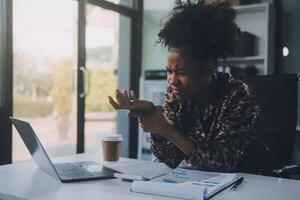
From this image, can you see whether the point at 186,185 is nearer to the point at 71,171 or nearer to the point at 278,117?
the point at 71,171

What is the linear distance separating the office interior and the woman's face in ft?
4.43

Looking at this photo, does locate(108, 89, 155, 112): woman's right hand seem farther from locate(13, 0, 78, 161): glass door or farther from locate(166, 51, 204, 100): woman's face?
locate(13, 0, 78, 161): glass door

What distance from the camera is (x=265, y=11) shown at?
11.6ft

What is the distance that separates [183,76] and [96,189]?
51 cm

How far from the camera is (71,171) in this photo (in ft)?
3.92

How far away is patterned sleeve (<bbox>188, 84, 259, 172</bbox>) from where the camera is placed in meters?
1.18

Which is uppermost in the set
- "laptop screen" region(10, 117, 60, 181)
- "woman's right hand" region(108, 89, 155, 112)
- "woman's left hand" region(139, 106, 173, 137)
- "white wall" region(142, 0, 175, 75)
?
"white wall" region(142, 0, 175, 75)

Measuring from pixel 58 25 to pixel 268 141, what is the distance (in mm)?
2832

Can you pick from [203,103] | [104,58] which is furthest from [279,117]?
[104,58]

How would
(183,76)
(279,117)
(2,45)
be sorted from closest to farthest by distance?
(183,76) → (279,117) → (2,45)

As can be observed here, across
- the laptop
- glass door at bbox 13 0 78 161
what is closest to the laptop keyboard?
the laptop

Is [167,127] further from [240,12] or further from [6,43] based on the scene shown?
[240,12]

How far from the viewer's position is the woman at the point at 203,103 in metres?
1.20

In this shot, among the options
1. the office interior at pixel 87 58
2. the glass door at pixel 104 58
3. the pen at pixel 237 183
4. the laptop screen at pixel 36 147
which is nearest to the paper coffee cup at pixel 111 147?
the laptop screen at pixel 36 147
